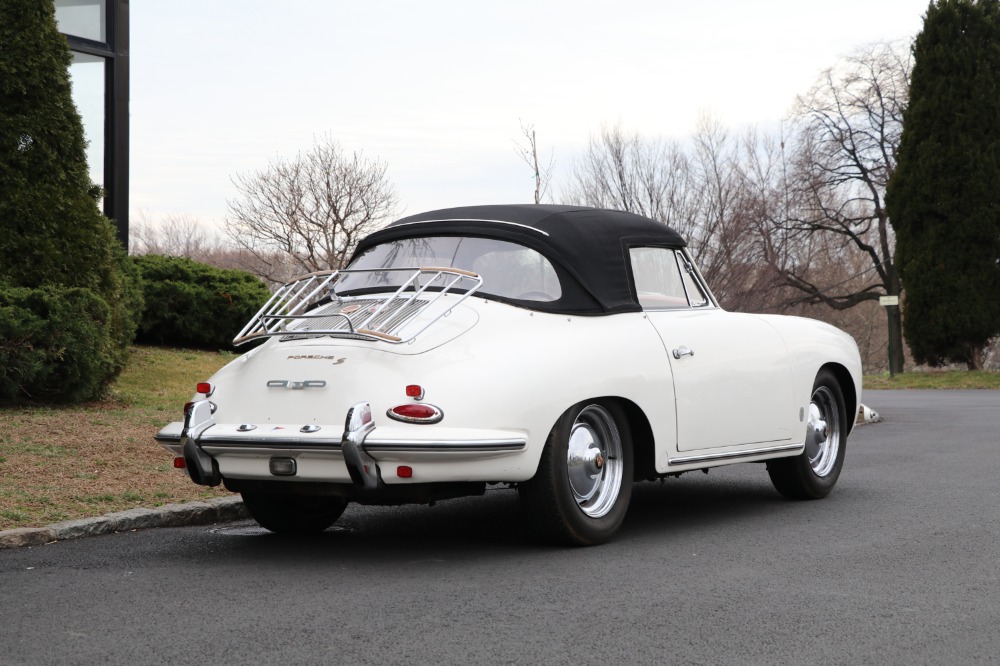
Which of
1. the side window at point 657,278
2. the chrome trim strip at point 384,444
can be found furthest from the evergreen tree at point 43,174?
the side window at point 657,278

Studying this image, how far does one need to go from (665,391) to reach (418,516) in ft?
6.38

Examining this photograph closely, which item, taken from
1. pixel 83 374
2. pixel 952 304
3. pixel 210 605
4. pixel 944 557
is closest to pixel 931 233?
pixel 952 304

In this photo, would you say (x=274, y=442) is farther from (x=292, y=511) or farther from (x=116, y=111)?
(x=116, y=111)

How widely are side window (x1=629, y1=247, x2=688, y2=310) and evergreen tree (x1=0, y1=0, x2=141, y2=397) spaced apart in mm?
6560

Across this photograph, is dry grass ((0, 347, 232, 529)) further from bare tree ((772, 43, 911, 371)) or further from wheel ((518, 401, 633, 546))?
bare tree ((772, 43, 911, 371))

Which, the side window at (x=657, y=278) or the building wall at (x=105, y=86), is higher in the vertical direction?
the building wall at (x=105, y=86)

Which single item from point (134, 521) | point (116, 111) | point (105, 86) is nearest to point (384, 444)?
point (134, 521)

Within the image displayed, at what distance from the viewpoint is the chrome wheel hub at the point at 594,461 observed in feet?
20.1

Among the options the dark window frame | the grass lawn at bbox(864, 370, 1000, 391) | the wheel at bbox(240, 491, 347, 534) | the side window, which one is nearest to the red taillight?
the wheel at bbox(240, 491, 347, 534)

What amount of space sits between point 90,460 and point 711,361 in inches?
187

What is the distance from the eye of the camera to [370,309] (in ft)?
20.5

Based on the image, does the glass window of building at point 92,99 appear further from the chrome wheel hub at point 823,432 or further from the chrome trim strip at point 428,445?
the chrome trim strip at point 428,445

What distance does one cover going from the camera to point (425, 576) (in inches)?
214

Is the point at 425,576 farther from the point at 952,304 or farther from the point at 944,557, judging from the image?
the point at 952,304
